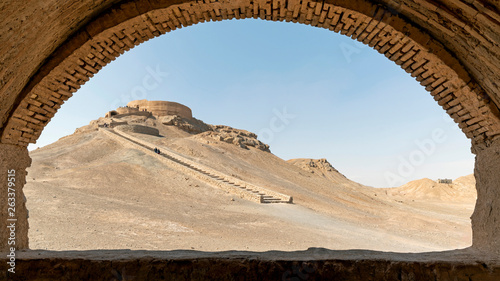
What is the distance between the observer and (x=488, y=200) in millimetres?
4031

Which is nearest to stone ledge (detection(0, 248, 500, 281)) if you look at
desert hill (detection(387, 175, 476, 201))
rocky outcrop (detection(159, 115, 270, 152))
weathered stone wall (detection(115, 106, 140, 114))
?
rocky outcrop (detection(159, 115, 270, 152))

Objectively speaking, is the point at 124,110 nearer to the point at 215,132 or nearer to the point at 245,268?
the point at 215,132

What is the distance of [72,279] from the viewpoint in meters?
3.20

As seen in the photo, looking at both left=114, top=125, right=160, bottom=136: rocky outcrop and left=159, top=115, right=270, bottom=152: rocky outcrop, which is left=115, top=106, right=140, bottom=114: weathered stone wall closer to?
left=159, top=115, right=270, bottom=152: rocky outcrop

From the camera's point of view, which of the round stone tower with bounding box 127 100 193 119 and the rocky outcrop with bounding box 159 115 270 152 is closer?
the rocky outcrop with bounding box 159 115 270 152

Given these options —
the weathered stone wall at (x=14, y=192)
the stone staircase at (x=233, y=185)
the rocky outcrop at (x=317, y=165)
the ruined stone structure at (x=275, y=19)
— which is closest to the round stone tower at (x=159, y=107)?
the rocky outcrop at (x=317, y=165)

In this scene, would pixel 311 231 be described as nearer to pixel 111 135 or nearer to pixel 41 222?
pixel 41 222

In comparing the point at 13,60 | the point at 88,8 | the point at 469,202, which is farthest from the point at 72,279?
the point at 469,202

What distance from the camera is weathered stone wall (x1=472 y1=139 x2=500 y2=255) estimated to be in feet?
12.6

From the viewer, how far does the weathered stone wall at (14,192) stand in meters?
4.03

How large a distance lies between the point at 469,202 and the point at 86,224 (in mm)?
37670

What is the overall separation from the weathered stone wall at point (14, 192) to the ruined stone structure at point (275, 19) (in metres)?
0.02

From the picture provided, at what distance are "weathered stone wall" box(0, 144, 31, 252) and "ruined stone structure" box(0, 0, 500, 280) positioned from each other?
0.8 inches

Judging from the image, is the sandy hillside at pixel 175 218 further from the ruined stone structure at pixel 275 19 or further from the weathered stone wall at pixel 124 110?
the weathered stone wall at pixel 124 110
